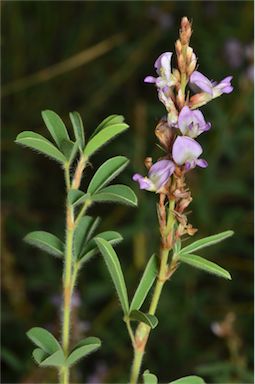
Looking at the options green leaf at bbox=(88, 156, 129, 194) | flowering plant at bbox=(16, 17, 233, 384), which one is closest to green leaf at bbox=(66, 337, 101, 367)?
flowering plant at bbox=(16, 17, 233, 384)

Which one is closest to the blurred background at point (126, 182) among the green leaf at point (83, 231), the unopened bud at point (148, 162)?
the green leaf at point (83, 231)

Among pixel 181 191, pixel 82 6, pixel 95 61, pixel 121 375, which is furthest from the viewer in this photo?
pixel 82 6

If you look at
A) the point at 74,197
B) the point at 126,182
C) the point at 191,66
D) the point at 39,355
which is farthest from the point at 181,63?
the point at 126,182

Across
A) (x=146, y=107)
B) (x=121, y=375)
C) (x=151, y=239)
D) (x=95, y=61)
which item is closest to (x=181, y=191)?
(x=121, y=375)

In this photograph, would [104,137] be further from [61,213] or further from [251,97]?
[61,213]

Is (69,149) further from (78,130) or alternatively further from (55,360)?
(55,360)

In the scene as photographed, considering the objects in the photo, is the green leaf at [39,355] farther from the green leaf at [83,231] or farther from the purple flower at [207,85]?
the purple flower at [207,85]

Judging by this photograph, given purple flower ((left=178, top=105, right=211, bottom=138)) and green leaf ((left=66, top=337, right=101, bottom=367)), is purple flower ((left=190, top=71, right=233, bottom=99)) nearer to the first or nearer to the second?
purple flower ((left=178, top=105, right=211, bottom=138))
